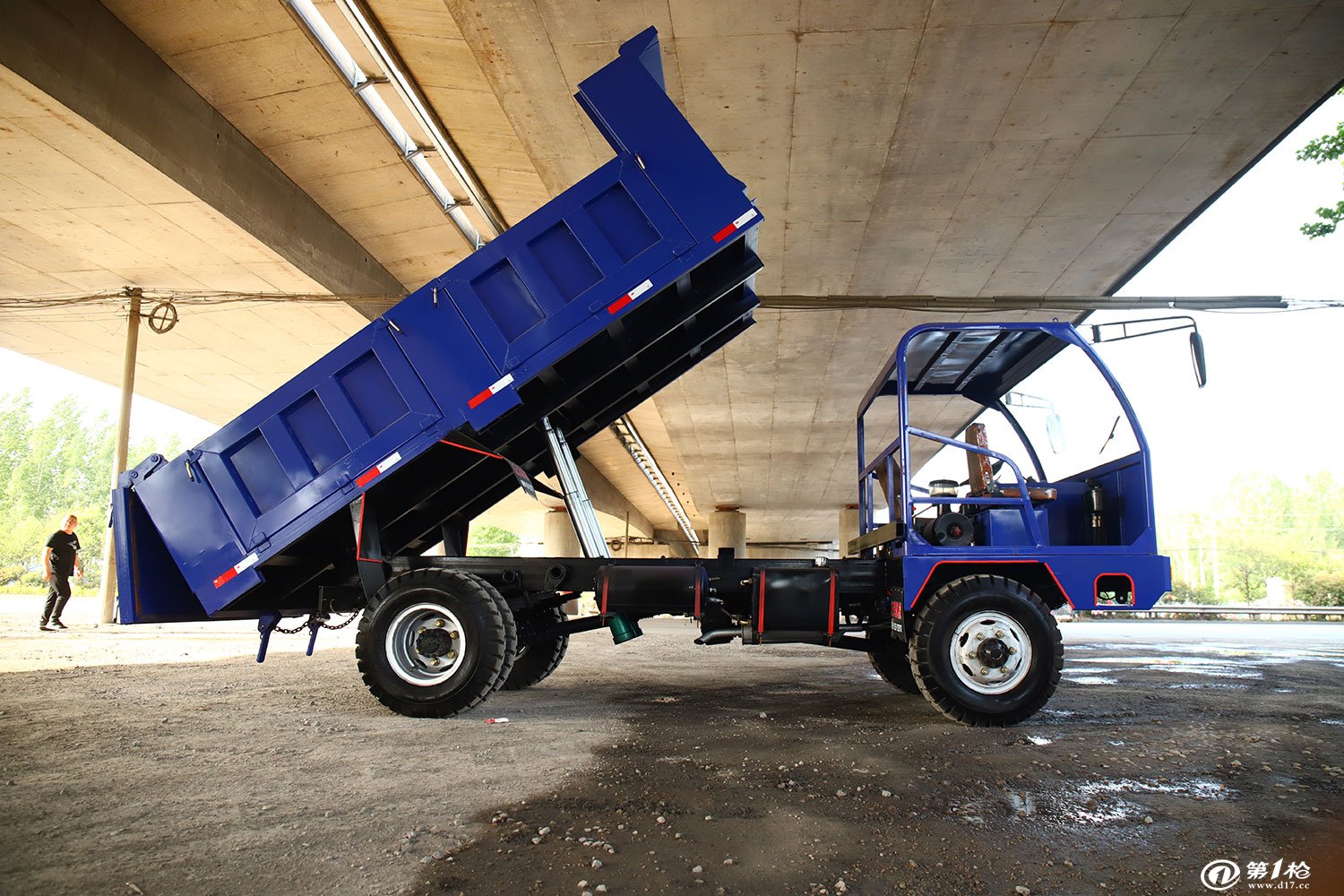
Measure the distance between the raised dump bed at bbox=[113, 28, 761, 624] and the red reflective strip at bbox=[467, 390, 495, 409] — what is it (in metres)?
0.01

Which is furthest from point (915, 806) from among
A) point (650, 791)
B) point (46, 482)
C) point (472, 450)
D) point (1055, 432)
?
point (46, 482)

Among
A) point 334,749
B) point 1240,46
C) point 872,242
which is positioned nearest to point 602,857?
point 334,749

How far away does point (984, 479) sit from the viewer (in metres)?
6.22

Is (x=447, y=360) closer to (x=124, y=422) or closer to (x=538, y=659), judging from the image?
(x=538, y=659)

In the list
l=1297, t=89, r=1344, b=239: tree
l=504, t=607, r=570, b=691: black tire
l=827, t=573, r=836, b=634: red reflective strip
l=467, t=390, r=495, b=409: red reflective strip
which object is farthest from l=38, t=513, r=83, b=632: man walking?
l=1297, t=89, r=1344, b=239: tree

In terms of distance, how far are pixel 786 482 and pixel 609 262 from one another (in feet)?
73.8

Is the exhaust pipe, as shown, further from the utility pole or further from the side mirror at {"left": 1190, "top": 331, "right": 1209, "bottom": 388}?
the utility pole

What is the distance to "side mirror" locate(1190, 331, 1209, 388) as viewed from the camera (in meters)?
5.55

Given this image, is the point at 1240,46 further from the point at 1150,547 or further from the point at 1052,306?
the point at 1052,306

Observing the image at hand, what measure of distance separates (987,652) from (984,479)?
1.37 meters

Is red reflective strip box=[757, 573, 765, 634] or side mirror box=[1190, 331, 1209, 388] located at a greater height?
side mirror box=[1190, 331, 1209, 388]

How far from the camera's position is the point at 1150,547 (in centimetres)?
566

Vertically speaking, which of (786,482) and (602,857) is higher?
(786,482)

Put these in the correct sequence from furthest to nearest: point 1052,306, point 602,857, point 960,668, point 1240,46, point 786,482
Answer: point 786,482 → point 1052,306 → point 1240,46 → point 960,668 → point 602,857
